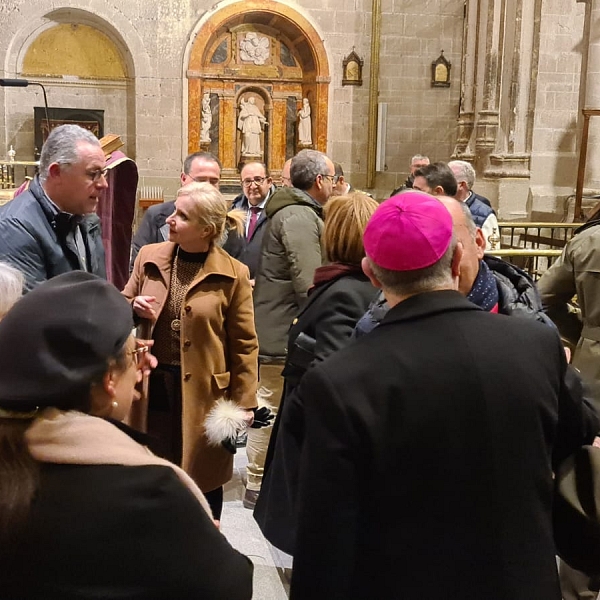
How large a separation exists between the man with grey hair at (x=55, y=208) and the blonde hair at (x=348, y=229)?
92cm

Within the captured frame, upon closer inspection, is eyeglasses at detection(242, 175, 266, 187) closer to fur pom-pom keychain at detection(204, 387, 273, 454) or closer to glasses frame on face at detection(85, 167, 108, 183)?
glasses frame on face at detection(85, 167, 108, 183)

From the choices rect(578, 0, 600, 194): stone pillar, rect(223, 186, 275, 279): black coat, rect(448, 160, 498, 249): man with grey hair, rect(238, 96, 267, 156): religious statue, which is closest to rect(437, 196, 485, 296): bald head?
rect(223, 186, 275, 279): black coat

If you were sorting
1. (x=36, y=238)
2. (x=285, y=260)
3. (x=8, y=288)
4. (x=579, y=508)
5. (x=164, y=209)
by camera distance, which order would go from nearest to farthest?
(x=579, y=508) < (x=8, y=288) < (x=36, y=238) < (x=285, y=260) < (x=164, y=209)

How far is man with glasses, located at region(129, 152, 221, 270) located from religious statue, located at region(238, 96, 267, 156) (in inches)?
325

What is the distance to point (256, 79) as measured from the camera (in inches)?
505

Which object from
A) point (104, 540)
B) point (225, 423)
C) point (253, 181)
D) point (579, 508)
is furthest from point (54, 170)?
point (253, 181)

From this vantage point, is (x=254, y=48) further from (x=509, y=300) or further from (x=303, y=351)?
(x=509, y=300)

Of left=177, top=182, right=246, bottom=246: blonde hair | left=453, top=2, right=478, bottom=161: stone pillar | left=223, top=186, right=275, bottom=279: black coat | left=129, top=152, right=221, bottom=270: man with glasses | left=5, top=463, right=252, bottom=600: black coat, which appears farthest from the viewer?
left=453, top=2, right=478, bottom=161: stone pillar

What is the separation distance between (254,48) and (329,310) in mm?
11328

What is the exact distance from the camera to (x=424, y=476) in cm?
148

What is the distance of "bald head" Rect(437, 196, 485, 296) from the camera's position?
6.58ft

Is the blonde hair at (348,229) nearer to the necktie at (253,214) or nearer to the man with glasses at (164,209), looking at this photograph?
the man with glasses at (164,209)

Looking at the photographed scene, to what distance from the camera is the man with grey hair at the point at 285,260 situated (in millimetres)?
3604

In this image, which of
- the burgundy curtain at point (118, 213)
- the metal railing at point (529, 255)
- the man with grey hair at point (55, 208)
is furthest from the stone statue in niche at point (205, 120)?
the man with grey hair at point (55, 208)
